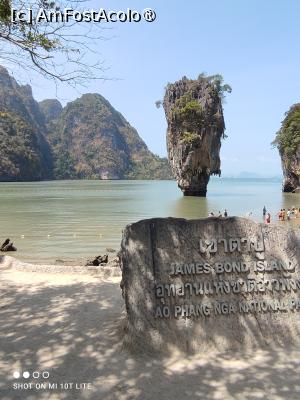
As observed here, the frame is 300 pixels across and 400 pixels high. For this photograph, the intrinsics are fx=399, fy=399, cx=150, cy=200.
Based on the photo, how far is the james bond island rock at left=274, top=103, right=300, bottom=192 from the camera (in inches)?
2219

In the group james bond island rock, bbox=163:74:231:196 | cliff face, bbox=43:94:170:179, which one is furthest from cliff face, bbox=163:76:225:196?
cliff face, bbox=43:94:170:179

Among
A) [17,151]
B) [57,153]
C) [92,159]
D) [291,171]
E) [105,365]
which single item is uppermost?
[57,153]

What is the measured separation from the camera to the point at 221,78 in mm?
52781

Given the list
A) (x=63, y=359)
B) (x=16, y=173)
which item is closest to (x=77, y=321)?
(x=63, y=359)

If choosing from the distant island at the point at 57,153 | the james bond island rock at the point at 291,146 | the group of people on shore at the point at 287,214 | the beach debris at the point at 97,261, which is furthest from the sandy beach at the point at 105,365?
the distant island at the point at 57,153

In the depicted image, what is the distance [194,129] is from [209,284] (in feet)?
153

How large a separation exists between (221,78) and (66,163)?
128 meters

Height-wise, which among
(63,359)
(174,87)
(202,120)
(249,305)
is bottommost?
(63,359)

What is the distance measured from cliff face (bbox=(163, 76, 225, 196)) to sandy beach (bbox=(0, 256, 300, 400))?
45077mm

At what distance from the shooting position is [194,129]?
5081cm

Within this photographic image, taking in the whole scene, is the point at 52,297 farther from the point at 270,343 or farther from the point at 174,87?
the point at 174,87

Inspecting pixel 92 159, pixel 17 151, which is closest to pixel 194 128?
pixel 17 151

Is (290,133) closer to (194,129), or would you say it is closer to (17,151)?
(194,129)

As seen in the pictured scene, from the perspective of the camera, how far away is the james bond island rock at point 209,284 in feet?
17.1
